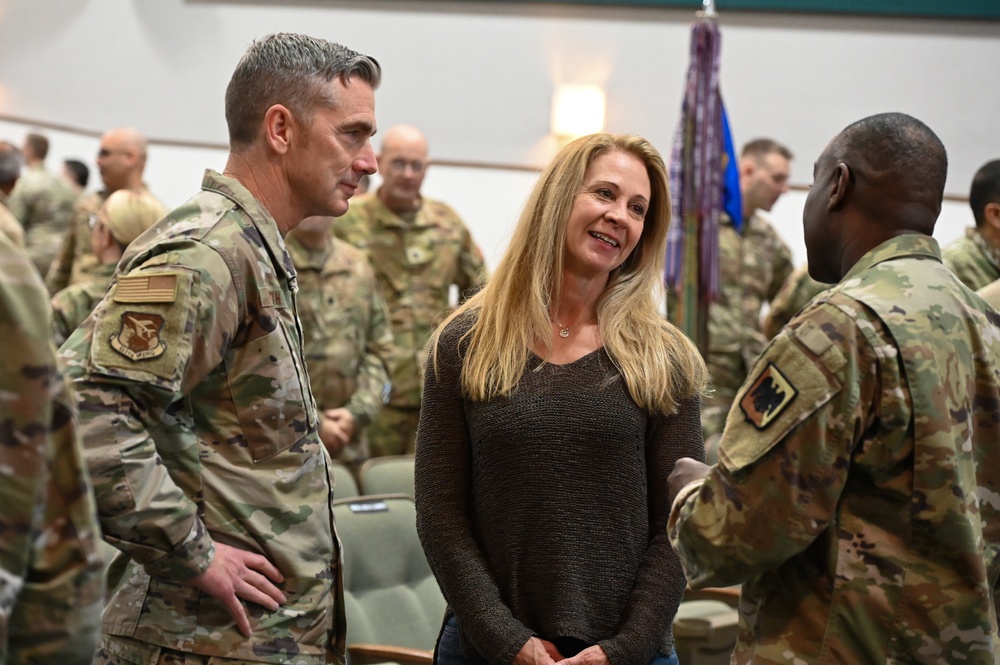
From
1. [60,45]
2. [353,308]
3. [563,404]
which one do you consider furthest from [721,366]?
[60,45]

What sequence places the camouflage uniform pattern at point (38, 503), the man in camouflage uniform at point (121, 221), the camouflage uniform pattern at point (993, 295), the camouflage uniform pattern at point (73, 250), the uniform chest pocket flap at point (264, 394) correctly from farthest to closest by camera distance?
the camouflage uniform pattern at point (73, 250) < the man in camouflage uniform at point (121, 221) < the camouflage uniform pattern at point (993, 295) < the uniform chest pocket flap at point (264, 394) < the camouflage uniform pattern at point (38, 503)

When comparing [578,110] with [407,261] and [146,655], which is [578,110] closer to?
[407,261]

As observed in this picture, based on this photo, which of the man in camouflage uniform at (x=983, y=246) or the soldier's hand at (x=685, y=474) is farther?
the man in camouflage uniform at (x=983, y=246)

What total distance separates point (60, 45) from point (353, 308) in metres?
5.70

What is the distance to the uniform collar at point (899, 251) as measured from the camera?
171cm

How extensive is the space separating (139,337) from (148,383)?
7 centimetres

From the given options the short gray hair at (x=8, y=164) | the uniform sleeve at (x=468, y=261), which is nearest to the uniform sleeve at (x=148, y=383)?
the uniform sleeve at (x=468, y=261)

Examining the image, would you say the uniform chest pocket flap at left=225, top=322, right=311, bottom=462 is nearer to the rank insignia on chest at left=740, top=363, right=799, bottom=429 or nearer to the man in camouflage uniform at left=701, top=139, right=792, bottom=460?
the rank insignia on chest at left=740, top=363, right=799, bottom=429

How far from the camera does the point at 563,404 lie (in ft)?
6.94

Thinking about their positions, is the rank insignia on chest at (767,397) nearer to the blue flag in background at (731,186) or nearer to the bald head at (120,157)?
the blue flag in background at (731,186)

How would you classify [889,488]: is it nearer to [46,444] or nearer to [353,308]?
[46,444]

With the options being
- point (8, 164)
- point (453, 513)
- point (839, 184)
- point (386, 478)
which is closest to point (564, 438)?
point (453, 513)

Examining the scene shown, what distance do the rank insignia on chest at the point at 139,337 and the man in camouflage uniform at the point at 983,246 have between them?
254cm

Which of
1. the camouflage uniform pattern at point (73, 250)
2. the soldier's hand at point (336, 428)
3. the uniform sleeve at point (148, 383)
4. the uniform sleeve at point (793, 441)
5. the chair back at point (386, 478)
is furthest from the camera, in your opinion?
the camouflage uniform pattern at point (73, 250)
